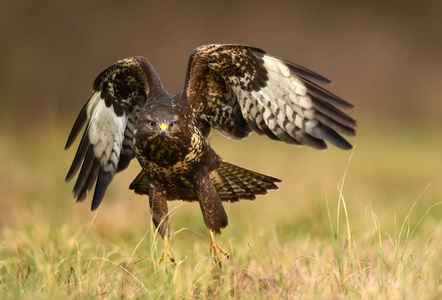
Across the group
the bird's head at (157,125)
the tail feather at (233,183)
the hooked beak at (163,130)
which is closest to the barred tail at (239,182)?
the tail feather at (233,183)

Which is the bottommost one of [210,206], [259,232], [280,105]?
[259,232]

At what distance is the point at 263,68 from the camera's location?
4.99 metres

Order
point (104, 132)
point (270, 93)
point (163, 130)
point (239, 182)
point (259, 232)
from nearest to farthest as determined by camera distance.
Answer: point (163, 130) → point (270, 93) → point (239, 182) → point (104, 132) → point (259, 232)

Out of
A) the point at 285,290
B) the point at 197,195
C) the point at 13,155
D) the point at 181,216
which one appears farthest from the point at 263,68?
the point at 13,155

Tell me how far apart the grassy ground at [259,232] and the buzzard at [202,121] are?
0.26m

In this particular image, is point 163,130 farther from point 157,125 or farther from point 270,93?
point 270,93

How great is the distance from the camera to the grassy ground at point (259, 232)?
3.92 metres

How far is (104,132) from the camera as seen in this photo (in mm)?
5555

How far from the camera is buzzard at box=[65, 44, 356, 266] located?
476 cm

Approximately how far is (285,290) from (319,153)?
8027mm

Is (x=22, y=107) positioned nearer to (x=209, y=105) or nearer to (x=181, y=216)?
(x=181, y=216)

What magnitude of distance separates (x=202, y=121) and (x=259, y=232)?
39.2 inches


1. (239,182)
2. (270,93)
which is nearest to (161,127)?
(270,93)

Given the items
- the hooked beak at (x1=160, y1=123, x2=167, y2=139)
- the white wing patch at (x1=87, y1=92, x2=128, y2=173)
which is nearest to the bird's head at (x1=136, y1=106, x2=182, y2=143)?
the hooked beak at (x1=160, y1=123, x2=167, y2=139)
